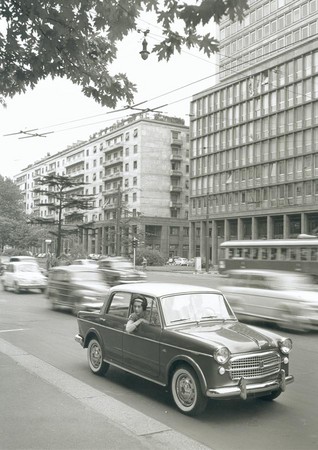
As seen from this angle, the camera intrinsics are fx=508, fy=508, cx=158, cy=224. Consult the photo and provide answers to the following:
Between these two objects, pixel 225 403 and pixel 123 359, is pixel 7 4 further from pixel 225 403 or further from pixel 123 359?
pixel 225 403

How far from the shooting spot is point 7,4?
21.5 ft

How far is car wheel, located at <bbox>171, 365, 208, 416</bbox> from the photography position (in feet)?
19.0

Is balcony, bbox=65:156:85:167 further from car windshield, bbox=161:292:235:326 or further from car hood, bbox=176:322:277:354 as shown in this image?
car hood, bbox=176:322:277:354

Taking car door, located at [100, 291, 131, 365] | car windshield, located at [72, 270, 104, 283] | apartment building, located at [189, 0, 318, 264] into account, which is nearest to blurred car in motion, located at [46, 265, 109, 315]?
car windshield, located at [72, 270, 104, 283]

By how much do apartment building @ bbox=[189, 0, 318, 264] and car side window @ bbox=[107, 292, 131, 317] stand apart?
4772 cm

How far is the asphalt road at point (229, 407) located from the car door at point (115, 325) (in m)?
0.44

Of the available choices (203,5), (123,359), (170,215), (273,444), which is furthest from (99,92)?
(170,215)

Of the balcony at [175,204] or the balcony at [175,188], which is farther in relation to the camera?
the balcony at [175,204]


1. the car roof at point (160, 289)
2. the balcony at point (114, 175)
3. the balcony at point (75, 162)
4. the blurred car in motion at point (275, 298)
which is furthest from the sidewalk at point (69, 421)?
the balcony at point (75, 162)

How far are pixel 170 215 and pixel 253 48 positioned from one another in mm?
32695

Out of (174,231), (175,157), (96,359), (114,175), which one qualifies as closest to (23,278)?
(96,359)

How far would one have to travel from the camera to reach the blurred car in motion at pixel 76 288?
15.9 meters

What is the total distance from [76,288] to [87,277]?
61cm

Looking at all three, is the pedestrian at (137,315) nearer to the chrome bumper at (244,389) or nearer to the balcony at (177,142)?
the chrome bumper at (244,389)
